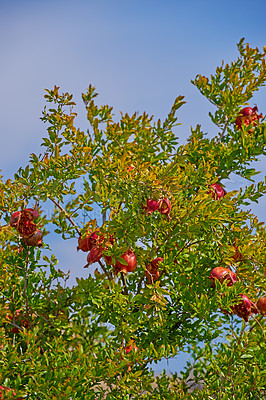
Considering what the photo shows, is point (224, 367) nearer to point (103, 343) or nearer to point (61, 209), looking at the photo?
point (103, 343)

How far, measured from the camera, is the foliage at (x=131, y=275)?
2621 millimetres

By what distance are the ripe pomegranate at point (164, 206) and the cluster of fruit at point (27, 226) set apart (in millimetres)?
815

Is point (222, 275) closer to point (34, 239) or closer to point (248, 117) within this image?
point (34, 239)

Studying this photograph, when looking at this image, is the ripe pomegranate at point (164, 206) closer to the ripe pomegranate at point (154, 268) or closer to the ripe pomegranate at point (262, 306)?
the ripe pomegranate at point (154, 268)

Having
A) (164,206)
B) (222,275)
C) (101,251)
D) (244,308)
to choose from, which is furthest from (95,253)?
(244,308)

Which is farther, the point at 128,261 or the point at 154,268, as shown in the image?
the point at 154,268

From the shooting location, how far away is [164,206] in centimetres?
287

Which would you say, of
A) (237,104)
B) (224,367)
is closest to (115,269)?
(224,367)

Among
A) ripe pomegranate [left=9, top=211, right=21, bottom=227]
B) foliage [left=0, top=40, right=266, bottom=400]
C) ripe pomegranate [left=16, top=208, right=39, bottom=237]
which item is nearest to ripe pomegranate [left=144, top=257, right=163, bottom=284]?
foliage [left=0, top=40, right=266, bottom=400]

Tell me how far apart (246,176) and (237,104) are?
62cm

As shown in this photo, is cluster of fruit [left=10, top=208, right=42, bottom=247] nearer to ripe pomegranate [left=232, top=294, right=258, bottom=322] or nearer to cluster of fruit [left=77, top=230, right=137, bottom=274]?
cluster of fruit [left=77, top=230, right=137, bottom=274]

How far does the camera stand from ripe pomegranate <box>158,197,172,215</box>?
2855mm

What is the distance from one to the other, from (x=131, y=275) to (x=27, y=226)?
902 mm

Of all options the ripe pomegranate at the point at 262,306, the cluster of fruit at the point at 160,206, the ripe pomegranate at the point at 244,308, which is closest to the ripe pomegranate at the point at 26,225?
the cluster of fruit at the point at 160,206
